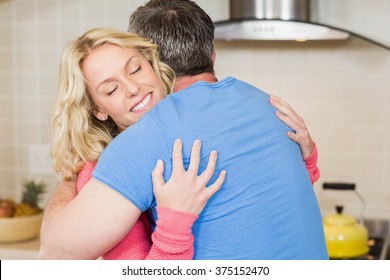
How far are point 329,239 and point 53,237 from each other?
2.99 feet

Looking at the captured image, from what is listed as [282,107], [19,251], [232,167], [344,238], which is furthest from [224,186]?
[19,251]

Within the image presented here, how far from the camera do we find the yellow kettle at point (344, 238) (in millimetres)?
1563

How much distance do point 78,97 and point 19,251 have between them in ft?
2.79

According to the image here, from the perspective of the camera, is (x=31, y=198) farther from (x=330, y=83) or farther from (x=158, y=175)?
(x=158, y=175)

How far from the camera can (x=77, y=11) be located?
1874mm

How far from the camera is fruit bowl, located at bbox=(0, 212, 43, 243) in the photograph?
5.55ft

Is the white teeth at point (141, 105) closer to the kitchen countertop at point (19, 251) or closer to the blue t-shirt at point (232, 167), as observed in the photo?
the blue t-shirt at point (232, 167)

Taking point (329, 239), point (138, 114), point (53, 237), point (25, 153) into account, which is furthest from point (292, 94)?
point (53, 237)

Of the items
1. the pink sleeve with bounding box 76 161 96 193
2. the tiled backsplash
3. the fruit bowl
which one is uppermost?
the pink sleeve with bounding box 76 161 96 193

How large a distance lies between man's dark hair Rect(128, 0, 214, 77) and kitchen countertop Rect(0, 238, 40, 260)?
874 mm

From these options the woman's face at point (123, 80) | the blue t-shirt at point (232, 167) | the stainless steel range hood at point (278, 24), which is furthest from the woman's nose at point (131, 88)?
the stainless steel range hood at point (278, 24)

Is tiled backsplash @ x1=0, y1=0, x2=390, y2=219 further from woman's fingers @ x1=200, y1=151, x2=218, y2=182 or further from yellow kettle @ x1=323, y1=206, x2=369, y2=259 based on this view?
woman's fingers @ x1=200, y1=151, x2=218, y2=182

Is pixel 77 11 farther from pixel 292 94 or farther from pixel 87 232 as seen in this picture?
pixel 87 232

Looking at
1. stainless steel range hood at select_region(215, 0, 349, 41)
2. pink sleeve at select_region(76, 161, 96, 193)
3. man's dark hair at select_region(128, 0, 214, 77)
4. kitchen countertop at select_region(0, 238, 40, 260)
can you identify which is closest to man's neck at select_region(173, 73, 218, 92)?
man's dark hair at select_region(128, 0, 214, 77)
